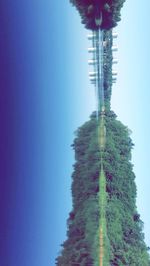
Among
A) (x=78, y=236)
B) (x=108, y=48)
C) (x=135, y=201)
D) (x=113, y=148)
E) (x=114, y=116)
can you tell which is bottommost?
(x=78, y=236)

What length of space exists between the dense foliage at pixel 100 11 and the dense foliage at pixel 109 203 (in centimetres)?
415

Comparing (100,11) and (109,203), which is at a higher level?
(100,11)

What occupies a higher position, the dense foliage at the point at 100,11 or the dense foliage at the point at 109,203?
the dense foliage at the point at 100,11

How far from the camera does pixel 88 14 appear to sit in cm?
1281

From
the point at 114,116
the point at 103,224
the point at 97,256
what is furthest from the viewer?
the point at 114,116

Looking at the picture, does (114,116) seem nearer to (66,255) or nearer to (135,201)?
(135,201)

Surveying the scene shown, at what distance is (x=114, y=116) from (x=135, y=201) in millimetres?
3497

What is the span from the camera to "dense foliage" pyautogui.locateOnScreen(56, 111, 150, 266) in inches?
534

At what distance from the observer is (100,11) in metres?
12.7

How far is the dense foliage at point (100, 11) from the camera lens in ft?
40.8

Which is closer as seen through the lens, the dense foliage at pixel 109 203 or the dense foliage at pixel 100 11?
the dense foliage at pixel 100 11

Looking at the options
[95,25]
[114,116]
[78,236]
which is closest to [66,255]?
[78,236]

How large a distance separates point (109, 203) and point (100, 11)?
18.8ft

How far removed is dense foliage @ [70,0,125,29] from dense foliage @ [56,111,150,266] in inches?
163
